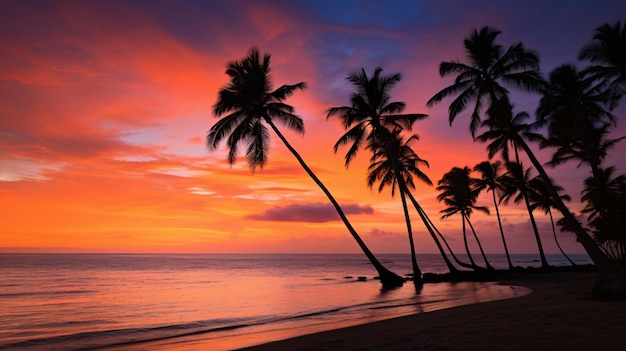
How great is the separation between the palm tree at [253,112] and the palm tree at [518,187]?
737 inches

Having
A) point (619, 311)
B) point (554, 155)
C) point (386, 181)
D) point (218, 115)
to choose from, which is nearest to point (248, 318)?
point (619, 311)

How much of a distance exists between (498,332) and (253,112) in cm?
1943

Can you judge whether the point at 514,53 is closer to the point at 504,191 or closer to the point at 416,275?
the point at 416,275

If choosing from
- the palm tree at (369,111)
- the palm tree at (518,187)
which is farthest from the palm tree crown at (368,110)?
the palm tree at (518,187)

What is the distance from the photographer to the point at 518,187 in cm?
3603

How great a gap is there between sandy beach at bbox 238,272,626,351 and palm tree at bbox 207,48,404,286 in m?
14.0

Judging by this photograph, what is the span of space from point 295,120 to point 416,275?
46.0 ft

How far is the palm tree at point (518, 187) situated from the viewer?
112ft

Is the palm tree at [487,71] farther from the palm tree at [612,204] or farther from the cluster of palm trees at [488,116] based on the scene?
the palm tree at [612,204]

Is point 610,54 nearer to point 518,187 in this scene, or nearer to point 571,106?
point 571,106

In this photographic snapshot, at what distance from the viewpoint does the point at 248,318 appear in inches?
609

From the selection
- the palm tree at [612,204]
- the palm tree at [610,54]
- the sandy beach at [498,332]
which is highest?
the palm tree at [610,54]

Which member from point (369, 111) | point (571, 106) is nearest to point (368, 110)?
point (369, 111)

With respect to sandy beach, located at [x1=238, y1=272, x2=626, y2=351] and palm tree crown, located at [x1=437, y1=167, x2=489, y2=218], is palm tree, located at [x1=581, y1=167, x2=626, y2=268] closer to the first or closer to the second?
palm tree crown, located at [x1=437, y1=167, x2=489, y2=218]
